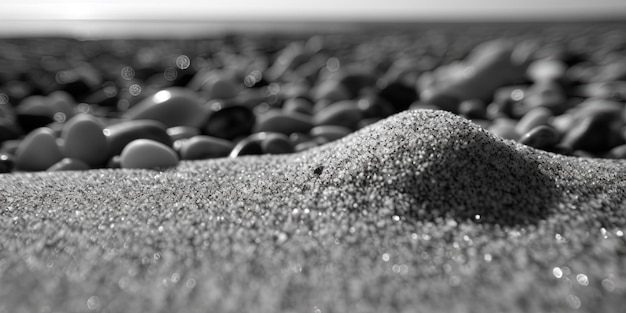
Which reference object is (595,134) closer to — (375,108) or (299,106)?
(375,108)

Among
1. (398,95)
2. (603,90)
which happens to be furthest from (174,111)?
(603,90)

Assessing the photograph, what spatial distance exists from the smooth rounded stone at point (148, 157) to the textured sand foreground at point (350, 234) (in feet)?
0.51

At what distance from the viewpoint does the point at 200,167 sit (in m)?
1.19

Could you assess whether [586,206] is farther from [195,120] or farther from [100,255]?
[195,120]

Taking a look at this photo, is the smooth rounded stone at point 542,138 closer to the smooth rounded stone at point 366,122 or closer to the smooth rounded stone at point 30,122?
the smooth rounded stone at point 366,122

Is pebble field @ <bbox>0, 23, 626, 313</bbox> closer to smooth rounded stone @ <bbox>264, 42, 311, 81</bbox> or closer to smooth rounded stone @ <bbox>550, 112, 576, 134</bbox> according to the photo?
smooth rounded stone @ <bbox>550, 112, 576, 134</bbox>

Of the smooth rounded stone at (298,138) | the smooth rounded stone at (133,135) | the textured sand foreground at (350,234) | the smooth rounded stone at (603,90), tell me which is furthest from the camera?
the smooth rounded stone at (603,90)

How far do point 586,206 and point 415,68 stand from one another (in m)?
2.09

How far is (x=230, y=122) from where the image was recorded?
1.74m

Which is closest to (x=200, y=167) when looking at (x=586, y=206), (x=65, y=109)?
(x=586, y=206)

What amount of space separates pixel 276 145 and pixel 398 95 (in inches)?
33.8

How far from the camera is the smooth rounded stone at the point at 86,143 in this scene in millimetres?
1392

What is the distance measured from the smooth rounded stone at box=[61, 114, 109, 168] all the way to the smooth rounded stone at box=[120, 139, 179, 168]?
0.18 meters

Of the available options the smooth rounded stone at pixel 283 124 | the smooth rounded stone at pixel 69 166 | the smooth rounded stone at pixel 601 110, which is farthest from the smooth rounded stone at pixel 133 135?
the smooth rounded stone at pixel 601 110
